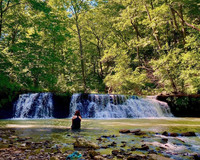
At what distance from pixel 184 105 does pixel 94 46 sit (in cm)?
1949

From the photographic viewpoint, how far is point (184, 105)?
→ 65.4ft

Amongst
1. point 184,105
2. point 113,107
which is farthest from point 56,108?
point 184,105

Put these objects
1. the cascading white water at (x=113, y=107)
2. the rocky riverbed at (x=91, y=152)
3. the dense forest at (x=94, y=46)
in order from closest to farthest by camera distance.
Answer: the rocky riverbed at (x=91, y=152) → the dense forest at (x=94, y=46) → the cascading white water at (x=113, y=107)

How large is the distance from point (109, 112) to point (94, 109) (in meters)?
1.47

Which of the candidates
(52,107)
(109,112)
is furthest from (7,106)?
(109,112)

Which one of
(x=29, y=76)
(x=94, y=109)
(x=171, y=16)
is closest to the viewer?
(x=29, y=76)

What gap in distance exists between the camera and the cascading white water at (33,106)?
16.2m

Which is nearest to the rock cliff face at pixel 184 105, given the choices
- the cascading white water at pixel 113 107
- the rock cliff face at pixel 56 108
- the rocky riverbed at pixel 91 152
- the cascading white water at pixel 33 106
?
the cascading white water at pixel 113 107

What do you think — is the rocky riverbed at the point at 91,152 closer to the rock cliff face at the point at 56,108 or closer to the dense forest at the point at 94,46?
the dense forest at the point at 94,46

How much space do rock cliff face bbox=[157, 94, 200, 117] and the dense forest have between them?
1005 millimetres

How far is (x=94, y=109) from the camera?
17156 mm

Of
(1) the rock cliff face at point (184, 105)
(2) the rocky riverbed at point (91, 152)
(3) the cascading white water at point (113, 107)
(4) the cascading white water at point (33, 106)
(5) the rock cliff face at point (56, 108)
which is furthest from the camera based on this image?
(1) the rock cliff face at point (184, 105)

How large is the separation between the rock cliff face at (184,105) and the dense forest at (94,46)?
3.30ft

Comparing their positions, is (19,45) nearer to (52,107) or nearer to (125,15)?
(52,107)
